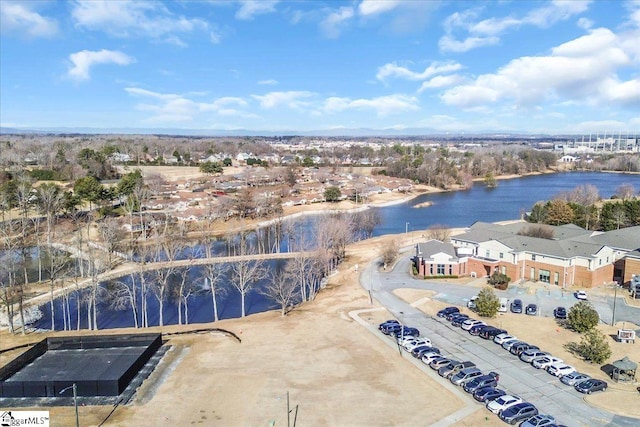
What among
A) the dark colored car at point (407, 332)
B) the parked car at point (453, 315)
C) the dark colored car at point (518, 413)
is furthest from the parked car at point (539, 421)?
the parked car at point (453, 315)

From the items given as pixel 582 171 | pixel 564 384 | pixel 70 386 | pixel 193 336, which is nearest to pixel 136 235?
pixel 193 336

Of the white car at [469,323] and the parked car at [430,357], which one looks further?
the white car at [469,323]

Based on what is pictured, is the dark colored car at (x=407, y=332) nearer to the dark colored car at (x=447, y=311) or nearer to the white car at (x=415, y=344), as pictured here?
the white car at (x=415, y=344)

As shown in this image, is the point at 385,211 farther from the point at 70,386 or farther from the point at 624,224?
the point at 70,386

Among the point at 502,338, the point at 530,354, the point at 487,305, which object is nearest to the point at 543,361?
the point at 530,354

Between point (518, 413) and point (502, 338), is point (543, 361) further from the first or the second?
→ point (518, 413)

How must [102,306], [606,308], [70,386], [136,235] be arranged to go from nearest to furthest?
[70,386]
[606,308]
[102,306]
[136,235]
